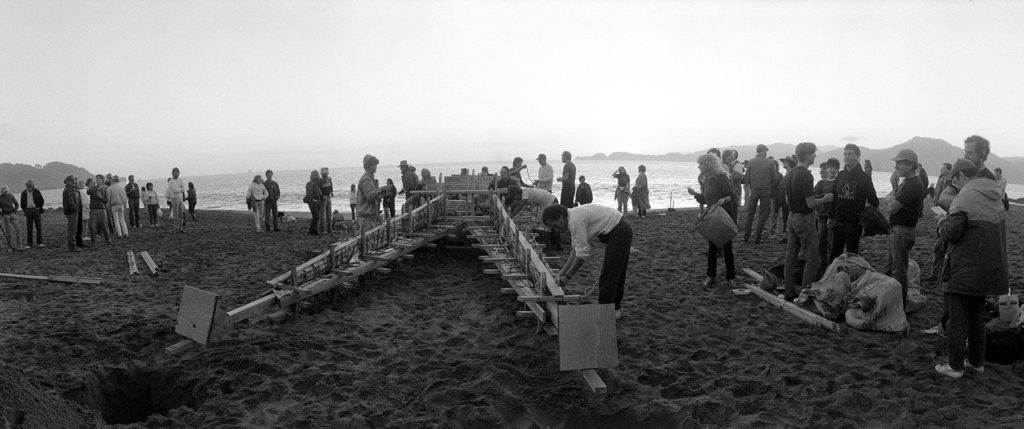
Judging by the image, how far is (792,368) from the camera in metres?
4.19

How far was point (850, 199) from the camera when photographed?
5.52m

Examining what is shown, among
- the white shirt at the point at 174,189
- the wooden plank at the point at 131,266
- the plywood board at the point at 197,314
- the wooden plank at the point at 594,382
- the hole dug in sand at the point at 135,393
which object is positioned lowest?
the hole dug in sand at the point at 135,393

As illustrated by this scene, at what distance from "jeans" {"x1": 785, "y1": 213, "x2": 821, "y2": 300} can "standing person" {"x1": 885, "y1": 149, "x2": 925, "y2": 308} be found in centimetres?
69

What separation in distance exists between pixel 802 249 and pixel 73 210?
13.6m

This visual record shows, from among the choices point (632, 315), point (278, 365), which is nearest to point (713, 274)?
point (632, 315)

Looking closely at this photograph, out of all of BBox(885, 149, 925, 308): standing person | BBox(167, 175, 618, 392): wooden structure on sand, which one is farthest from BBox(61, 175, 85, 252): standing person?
BBox(885, 149, 925, 308): standing person

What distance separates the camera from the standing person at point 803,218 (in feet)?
18.2

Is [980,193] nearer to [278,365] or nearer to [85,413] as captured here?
[278,365]

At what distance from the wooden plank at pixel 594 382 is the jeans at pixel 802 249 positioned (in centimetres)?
315

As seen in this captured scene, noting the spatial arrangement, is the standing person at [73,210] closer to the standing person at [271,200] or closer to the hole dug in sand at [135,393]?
the standing person at [271,200]

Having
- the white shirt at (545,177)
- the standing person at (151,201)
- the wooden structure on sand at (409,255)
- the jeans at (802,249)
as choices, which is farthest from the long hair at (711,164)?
the standing person at (151,201)

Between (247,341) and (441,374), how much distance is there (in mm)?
2014

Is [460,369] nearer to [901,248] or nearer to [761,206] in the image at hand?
[901,248]

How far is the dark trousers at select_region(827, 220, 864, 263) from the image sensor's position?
5.67 meters
